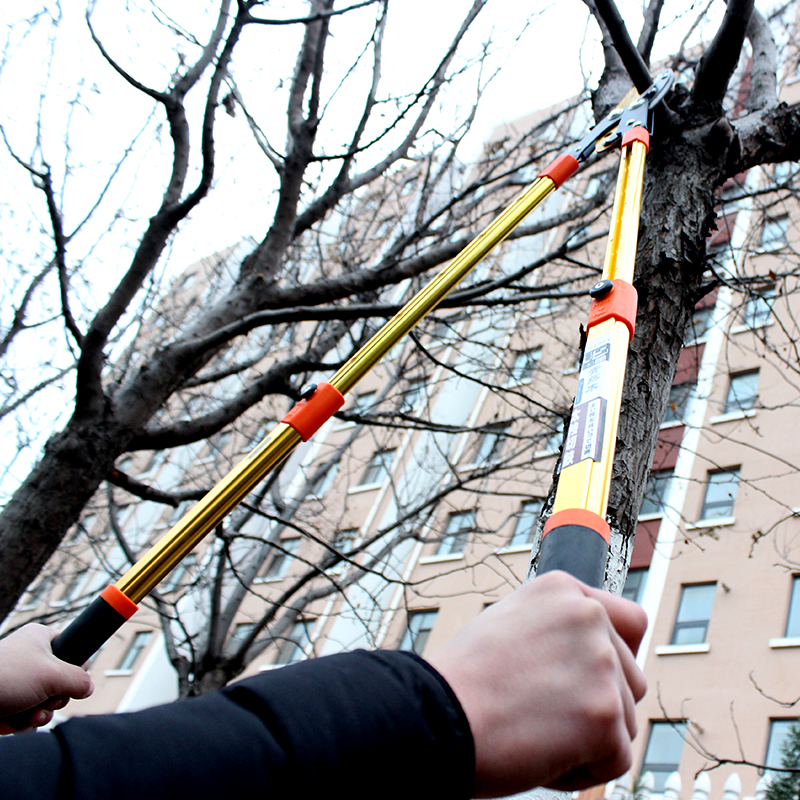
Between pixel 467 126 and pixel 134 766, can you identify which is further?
pixel 467 126

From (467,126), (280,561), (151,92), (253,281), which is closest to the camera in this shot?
(151,92)

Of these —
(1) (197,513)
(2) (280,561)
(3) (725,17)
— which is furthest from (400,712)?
(2) (280,561)

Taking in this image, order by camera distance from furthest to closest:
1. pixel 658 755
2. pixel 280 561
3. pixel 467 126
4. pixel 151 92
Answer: pixel 280 561, pixel 658 755, pixel 467 126, pixel 151 92

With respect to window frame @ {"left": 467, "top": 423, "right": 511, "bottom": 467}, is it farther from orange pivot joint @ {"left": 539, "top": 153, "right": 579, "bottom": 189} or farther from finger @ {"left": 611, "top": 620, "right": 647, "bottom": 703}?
finger @ {"left": 611, "top": 620, "right": 647, "bottom": 703}

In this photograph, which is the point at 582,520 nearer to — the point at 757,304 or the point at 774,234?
the point at 757,304

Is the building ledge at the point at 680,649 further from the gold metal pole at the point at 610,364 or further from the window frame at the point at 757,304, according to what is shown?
the gold metal pole at the point at 610,364

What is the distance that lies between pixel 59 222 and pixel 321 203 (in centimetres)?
214

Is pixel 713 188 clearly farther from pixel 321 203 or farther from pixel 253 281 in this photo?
pixel 321 203

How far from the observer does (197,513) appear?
164cm

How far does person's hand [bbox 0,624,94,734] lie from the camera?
1512mm

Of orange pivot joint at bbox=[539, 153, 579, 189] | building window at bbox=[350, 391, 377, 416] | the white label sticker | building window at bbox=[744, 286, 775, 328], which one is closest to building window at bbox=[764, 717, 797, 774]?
building window at bbox=[744, 286, 775, 328]

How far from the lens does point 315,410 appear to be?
1.84 metres

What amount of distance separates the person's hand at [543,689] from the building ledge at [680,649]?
45.1ft

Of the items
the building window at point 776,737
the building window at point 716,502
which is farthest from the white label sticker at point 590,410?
the building window at point 716,502
